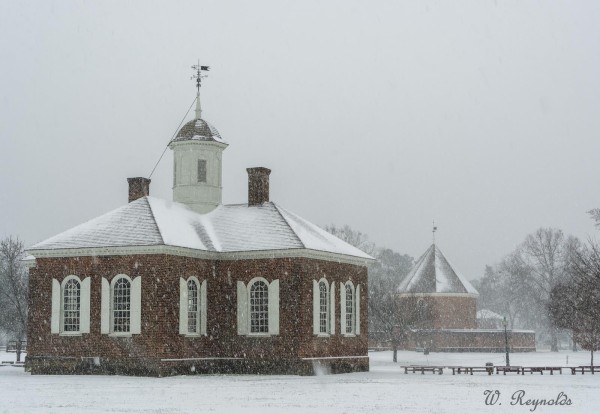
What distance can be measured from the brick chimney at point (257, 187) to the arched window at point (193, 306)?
229 inches

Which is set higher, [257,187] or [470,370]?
[257,187]

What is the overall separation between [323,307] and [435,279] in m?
34.1

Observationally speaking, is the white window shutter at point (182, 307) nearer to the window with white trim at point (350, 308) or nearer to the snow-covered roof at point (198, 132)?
the window with white trim at point (350, 308)

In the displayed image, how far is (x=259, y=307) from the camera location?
38.8 meters

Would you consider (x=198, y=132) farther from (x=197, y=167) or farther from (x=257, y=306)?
(x=257, y=306)

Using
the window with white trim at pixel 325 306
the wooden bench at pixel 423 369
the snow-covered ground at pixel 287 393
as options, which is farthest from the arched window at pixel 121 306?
the wooden bench at pixel 423 369

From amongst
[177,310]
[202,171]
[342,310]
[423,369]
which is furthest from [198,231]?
[423,369]

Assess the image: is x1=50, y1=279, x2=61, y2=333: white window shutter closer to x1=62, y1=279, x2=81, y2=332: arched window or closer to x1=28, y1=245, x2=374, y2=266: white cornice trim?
x1=62, y1=279, x2=81, y2=332: arched window

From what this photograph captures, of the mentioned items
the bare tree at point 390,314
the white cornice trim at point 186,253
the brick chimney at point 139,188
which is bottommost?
the bare tree at point 390,314

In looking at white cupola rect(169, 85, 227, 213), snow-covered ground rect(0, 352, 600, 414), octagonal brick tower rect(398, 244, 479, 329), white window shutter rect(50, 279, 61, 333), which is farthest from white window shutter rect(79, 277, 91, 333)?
octagonal brick tower rect(398, 244, 479, 329)

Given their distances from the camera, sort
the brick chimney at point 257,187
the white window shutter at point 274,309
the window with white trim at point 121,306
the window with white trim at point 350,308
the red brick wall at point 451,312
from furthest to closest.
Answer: the red brick wall at point 451,312, the brick chimney at point 257,187, the window with white trim at point 350,308, the white window shutter at point 274,309, the window with white trim at point 121,306

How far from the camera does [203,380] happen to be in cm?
3409

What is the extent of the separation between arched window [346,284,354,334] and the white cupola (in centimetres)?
717

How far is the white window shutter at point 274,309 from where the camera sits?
38188 mm
